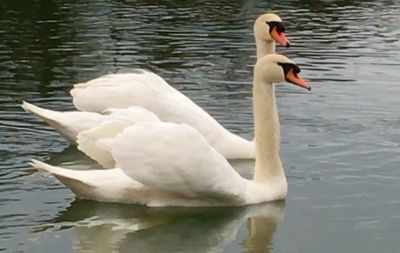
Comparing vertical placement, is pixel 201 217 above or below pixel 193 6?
above

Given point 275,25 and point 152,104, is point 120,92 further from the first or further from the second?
point 275,25

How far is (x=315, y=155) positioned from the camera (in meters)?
11.1

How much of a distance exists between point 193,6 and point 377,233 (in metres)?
17.0

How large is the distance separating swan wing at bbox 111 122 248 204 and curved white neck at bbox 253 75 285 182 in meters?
0.71

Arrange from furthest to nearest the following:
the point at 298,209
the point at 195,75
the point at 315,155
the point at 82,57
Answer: the point at 82,57 < the point at 195,75 < the point at 315,155 < the point at 298,209

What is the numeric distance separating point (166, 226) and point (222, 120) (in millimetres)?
3687

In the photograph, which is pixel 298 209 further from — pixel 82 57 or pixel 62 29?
pixel 62 29

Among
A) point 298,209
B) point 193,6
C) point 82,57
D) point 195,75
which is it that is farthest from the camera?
point 193,6

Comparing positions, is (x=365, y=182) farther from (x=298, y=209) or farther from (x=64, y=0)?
(x=64, y=0)

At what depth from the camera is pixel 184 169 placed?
9.02 meters

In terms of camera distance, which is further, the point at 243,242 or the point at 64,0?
the point at 64,0

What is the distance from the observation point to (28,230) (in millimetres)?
8852

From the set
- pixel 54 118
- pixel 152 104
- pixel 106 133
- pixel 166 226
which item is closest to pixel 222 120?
pixel 152 104

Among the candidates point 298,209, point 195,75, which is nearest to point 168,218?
point 298,209
